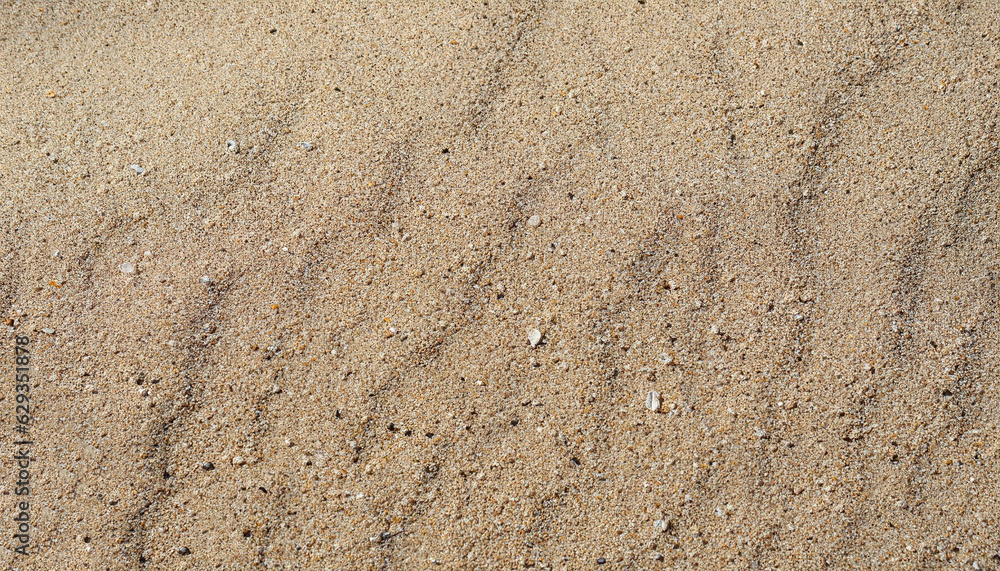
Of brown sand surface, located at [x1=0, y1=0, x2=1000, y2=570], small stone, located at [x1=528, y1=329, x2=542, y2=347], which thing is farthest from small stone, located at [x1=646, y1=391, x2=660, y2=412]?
small stone, located at [x1=528, y1=329, x2=542, y2=347]

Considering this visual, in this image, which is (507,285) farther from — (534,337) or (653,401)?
(653,401)

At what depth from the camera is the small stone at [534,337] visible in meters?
1.33

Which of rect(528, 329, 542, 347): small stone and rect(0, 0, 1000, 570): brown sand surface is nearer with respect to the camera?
rect(0, 0, 1000, 570): brown sand surface

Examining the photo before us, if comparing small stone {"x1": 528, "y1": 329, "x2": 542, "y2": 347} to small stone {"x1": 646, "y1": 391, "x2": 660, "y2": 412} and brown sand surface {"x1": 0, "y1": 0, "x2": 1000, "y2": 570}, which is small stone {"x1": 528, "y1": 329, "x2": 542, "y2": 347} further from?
small stone {"x1": 646, "y1": 391, "x2": 660, "y2": 412}

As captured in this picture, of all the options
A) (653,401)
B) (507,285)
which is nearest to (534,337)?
(507,285)

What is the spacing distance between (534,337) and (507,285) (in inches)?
4.4

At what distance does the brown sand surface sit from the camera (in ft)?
3.99

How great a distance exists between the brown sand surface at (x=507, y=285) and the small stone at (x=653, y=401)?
0.01 meters

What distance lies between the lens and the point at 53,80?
1.66m

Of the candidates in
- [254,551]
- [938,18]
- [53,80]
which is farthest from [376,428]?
[938,18]

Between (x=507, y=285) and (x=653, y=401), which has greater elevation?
(x=507, y=285)

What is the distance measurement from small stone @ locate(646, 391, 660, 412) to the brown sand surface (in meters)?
0.01

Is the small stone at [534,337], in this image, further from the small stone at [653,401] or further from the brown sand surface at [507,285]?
the small stone at [653,401]

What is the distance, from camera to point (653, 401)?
128 centimetres
